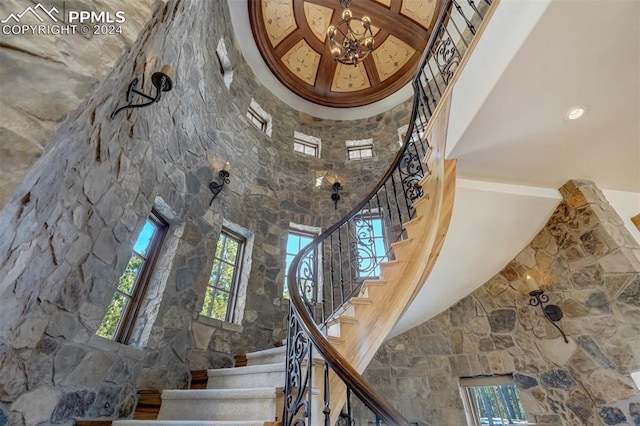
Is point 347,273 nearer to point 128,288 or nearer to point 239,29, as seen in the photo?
point 128,288

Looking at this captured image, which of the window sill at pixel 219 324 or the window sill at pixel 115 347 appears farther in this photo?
Result: the window sill at pixel 219 324

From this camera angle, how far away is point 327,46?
564 cm

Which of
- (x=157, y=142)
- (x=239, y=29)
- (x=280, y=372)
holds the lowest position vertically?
(x=280, y=372)

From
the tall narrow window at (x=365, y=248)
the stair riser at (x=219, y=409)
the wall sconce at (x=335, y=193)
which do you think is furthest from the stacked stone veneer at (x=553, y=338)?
the wall sconce at (x=335, y=193)

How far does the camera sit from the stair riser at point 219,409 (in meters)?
1.54

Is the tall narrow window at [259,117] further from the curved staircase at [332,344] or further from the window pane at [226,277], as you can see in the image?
the curved staircase at [332,344]

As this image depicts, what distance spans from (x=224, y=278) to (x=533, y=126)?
3172mm

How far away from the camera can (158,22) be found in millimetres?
2033

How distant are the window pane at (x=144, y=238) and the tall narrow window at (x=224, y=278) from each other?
73 cm

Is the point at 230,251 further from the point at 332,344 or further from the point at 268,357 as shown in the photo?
the point at 332,344

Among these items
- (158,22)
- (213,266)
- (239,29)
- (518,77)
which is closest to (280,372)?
(213,266)

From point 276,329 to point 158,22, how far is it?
10.2 ft

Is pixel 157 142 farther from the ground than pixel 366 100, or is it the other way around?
pixel 366 100

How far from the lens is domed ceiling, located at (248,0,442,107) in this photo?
16.6ft
